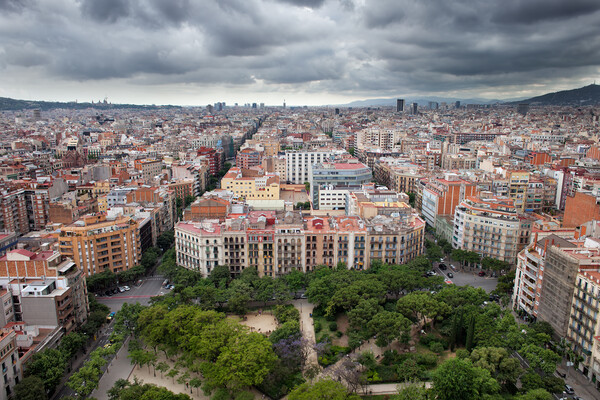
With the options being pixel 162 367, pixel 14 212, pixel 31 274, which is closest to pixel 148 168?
pixel 14 212

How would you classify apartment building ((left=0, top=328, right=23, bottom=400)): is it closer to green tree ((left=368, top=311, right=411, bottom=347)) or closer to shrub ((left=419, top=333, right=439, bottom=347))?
green tree ((left=368, top=311, right=411, bottom=347))

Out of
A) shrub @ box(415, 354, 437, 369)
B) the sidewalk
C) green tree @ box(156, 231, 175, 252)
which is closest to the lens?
the sidewalk

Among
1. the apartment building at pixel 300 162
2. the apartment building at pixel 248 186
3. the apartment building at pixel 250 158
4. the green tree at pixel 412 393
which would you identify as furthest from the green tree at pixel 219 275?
the apartment building at pixel 250 158

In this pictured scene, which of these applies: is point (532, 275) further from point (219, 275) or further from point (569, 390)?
point (219, 275)

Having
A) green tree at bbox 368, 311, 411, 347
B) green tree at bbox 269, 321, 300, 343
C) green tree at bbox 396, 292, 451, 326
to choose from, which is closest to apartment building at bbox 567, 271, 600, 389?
green tree at bbox 396, 292, 451, 326

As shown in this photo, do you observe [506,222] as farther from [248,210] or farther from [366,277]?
Answer: [248,210]

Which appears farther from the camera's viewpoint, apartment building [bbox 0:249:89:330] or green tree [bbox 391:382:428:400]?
apartment building [bbox 0:249:89:330]
